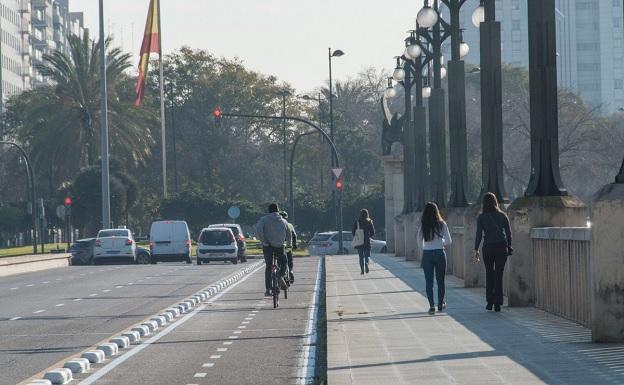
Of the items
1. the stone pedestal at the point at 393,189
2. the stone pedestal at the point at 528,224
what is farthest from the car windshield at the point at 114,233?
the stone pedestal at the point at 528,224

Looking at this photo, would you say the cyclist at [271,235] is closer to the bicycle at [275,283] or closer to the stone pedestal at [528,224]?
Result: the bicycle at [275,283]

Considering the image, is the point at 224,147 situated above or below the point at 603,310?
above

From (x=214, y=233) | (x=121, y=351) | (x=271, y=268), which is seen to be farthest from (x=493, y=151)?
(x=214, y=233)

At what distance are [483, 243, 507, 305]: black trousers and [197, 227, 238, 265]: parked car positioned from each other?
121 ft

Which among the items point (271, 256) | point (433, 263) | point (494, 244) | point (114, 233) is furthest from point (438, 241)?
point (114, 233)

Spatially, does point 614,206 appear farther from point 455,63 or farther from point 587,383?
point 455,63

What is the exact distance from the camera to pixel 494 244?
20906mm

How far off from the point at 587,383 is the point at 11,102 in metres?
101

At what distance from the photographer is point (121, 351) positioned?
57.1ft

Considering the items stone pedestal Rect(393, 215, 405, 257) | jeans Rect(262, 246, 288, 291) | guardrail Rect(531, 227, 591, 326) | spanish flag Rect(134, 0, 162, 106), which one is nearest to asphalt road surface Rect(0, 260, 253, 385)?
jeans Rect(262, 246, 288, 291)

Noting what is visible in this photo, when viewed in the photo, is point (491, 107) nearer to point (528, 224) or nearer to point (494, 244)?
point (528, 224)

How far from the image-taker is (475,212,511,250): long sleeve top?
68.2 feet

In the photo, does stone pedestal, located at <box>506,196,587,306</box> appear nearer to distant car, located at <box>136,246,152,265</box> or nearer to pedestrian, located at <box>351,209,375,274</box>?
pedestrian, located at <box>351,209,375,274</box>

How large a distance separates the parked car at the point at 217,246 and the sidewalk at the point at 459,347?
33.0 m
